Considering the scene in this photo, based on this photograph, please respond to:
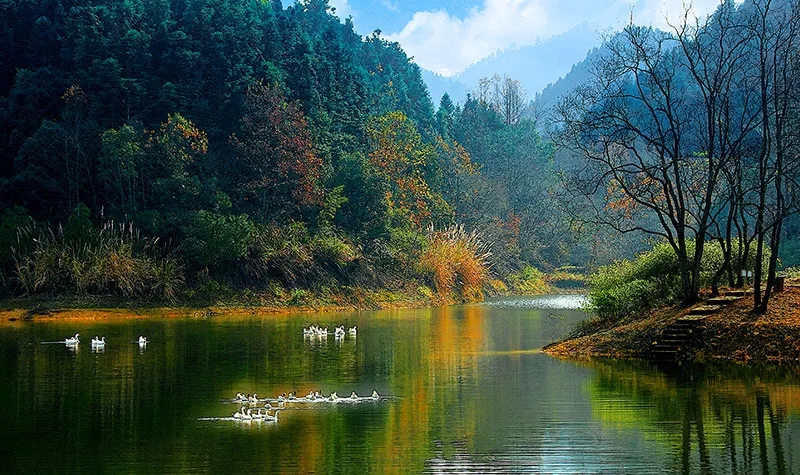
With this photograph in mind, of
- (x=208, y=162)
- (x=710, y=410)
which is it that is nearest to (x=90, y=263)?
(x=208, y=162)

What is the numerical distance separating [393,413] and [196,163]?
4147 cm

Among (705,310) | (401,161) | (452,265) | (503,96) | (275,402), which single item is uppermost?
(503,96)

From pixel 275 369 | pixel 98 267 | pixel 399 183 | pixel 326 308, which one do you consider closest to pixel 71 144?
pixel 98 267

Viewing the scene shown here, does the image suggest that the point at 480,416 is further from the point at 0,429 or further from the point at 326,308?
the point at 326,308

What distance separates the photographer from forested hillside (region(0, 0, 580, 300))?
171 feet

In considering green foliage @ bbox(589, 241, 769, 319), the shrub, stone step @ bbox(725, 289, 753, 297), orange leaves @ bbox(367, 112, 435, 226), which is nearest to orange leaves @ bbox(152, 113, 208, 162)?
the shrub

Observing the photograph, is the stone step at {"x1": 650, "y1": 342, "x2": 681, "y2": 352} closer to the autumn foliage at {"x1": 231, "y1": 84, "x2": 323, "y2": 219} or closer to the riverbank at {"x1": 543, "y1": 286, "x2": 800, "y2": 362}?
the riverbank at {"x1": 543, "y1": 286, "x2": 800, "y2": 362}

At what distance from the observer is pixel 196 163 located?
5841 centimetres

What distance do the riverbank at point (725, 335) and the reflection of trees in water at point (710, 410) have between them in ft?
4.27

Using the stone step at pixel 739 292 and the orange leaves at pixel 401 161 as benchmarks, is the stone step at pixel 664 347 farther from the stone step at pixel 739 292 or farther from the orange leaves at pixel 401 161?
the orange leaves at pixel 401 161

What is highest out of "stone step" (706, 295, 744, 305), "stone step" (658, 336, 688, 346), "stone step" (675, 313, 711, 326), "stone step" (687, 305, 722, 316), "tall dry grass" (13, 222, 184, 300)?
"tall dry grass" (13, 222, 184, 300)

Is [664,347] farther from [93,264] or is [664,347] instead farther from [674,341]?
[93,264]

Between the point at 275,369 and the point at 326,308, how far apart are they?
97.8ft

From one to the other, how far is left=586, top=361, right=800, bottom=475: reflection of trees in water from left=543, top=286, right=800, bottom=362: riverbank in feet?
4.27
